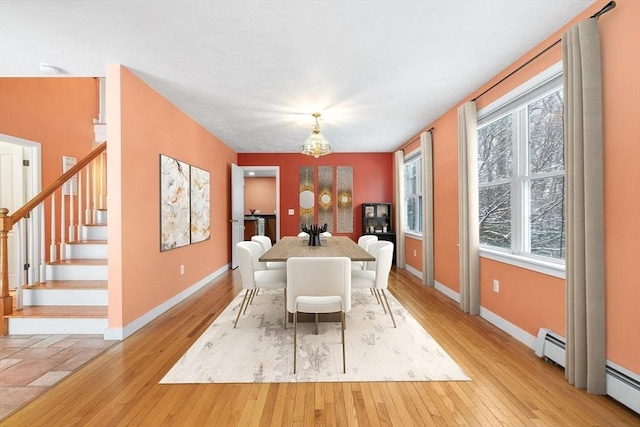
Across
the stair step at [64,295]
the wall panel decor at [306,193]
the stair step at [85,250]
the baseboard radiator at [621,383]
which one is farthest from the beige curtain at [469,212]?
the stair step at [85,250]

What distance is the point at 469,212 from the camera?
359cm

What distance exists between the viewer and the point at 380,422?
180cm

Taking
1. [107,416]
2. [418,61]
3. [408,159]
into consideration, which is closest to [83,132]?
[107,416]

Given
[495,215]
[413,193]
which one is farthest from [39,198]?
[413,193]

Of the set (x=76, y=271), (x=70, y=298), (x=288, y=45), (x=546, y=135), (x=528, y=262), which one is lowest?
(x=70, y=298)

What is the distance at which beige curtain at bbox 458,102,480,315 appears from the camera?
3574 millimetres

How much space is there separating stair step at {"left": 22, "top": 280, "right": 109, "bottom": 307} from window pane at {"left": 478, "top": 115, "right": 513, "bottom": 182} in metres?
4.46

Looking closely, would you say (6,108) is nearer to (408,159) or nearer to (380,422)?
(380,422)

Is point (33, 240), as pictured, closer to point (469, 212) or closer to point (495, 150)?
point (469, 212)

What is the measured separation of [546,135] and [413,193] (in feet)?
12.3

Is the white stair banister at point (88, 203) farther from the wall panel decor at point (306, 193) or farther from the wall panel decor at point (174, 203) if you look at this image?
the wall panel decor at point (306, 193)

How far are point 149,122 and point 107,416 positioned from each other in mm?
2851

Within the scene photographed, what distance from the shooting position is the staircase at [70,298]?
3076 millimetres

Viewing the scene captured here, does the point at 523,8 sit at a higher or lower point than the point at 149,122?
higher
